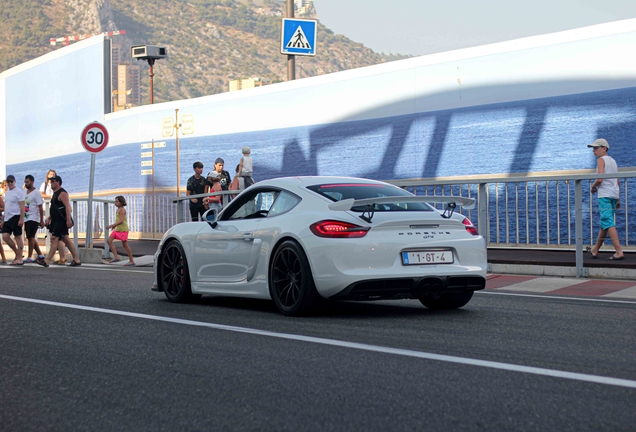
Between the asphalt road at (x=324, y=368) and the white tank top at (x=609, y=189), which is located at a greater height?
the white tank top at (x=609, y=189)

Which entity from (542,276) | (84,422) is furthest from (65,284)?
(84,422)

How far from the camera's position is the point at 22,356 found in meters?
6.46

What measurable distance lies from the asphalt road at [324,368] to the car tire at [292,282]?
0.20 meters

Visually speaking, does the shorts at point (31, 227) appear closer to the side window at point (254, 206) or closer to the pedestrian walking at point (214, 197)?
the pedestrian walking at point (214, 197)

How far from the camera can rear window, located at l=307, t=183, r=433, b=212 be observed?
8.39m

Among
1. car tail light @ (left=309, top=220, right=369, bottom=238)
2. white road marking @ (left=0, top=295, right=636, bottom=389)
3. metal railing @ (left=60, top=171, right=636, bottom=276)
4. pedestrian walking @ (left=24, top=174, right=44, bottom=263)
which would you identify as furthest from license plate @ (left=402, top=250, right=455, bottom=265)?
pedestrian walking @ (left=24, top=174, right=44, bottom=263)

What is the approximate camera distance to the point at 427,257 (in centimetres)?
805

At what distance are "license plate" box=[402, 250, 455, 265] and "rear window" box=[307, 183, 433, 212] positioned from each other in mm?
523

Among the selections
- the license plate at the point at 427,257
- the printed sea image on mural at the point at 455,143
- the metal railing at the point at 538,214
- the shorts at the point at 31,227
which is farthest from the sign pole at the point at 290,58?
the license plate at the point at 427,257

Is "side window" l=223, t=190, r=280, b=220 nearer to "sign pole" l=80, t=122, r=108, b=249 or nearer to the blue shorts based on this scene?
the blue shorts

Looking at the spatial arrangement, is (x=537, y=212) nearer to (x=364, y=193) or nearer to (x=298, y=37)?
(x=364, y=193)

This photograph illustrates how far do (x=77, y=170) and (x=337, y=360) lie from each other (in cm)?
2655

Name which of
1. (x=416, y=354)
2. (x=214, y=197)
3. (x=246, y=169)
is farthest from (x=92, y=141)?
(x=416, y=354)

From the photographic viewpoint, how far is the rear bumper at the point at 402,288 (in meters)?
7.81
